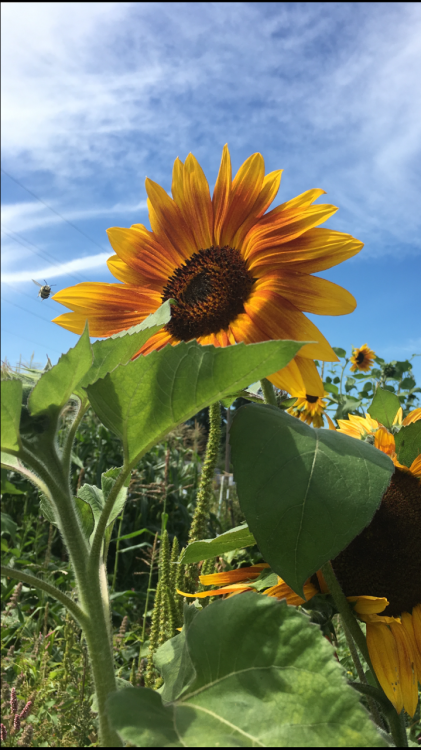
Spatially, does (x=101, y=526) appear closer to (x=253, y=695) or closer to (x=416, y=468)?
(x=253, y=695)

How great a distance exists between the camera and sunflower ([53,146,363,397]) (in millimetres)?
552

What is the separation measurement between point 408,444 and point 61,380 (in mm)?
403

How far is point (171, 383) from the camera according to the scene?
0.34 meters

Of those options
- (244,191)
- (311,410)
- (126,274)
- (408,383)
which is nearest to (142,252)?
(126,274)

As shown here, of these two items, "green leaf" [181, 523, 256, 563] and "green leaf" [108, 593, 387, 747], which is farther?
"green leaf" [181, 523, 256, 563]

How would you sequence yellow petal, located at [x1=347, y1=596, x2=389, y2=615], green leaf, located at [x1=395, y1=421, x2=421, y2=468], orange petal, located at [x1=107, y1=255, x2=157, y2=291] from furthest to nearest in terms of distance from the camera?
orange petal, located at [x1=107, y1=255, x2=157, y2=291] < green leaf, located at [x1=395, y1=421, x2=421, y2=468] < yellow petal, located at [x1=347, y1=596, x2=389, y2=615]

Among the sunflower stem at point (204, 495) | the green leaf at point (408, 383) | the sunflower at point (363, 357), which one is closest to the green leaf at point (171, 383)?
the sunflower stem at point (204, 495)

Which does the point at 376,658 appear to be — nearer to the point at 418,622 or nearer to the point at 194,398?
the point at 418,622

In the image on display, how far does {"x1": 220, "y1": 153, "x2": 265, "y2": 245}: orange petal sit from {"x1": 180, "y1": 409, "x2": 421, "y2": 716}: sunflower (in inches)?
11.4

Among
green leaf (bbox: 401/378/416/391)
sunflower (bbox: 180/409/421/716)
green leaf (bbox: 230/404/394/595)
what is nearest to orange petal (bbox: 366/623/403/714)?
sunflower (bbox: 180/409/421/716)

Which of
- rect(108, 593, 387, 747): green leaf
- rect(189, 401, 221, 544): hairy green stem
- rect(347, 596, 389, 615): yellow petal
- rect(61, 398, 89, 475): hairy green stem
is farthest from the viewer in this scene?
rect(189, 401, 221, 544): hairy green stem

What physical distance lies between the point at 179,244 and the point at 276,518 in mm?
417

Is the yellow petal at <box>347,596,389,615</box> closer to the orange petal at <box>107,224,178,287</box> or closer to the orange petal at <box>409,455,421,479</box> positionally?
the orange petal at <box>409,455,421,479</box>

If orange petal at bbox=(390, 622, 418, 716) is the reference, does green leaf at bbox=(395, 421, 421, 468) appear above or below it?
above
